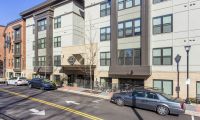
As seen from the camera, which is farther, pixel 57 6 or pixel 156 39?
pixel 57 6

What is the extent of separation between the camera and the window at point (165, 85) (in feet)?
73.3

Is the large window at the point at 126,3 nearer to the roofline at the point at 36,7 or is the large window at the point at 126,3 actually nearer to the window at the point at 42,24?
the roofline at the point at 36,7

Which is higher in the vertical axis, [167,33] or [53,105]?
[167,33]

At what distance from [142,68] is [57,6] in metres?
19.2

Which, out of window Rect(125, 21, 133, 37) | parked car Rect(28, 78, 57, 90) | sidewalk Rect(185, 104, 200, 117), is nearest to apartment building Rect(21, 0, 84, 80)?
parked car Rect(28, 78, 57, 90)

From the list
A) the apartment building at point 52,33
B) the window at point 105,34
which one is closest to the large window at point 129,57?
Result: the window at point 105,34

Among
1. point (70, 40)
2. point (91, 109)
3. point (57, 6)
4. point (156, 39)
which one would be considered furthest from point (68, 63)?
point (91, 109)

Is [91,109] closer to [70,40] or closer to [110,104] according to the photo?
[110,104]

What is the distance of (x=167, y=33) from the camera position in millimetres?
22859

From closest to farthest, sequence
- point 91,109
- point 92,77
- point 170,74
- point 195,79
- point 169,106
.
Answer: point 169,106
point 91,109
point 195,79
point 170,74
point 92,77

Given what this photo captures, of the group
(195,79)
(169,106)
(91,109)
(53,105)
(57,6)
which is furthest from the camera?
(57,6)

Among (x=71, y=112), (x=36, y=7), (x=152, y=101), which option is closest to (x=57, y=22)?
(x=36, y=7)

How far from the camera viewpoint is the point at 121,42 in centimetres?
2634

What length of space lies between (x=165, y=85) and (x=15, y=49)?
34128 millimetres
